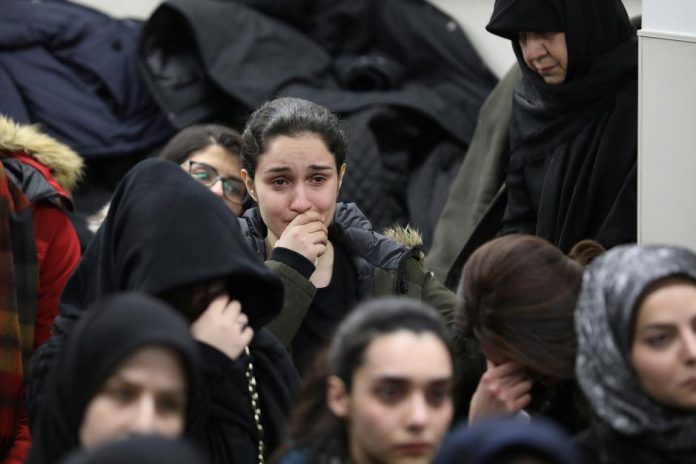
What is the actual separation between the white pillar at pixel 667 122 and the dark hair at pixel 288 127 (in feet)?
3.13

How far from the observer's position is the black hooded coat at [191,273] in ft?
11.8

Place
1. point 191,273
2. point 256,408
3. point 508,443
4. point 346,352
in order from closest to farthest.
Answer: point 508,443
point 346,352
point 191,273
point 256,408

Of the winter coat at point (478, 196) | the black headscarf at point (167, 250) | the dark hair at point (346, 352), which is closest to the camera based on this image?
the dark hair at point (346, 352)

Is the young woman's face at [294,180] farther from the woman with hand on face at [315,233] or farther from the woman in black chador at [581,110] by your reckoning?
the woman in black chador at [581,110]

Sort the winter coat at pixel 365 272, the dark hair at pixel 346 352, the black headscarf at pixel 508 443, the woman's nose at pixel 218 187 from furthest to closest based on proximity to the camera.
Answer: the woman's nose at pixel 218 187 < the winter coat at pixel 365 272 < the dark hair at pixel 346 352 < the black headscarf at pixel 508 443

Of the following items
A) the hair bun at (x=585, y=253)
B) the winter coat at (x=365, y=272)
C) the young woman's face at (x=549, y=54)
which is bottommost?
the winter coat at (x=365, y=272)

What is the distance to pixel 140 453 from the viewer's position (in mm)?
2682

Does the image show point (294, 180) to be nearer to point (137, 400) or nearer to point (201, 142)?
point (201, 142)

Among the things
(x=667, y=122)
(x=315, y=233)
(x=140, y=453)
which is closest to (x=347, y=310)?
(x=315, y=233)

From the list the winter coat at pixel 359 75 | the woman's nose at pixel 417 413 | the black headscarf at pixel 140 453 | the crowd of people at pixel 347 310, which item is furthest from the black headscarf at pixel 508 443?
the winter coat at pixel 359 75

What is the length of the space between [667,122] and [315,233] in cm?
123

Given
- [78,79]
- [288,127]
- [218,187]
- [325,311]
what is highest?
[288,127]

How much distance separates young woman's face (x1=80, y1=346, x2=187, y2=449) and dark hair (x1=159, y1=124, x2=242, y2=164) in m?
2.52

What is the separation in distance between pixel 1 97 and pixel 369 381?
13.1 feet
